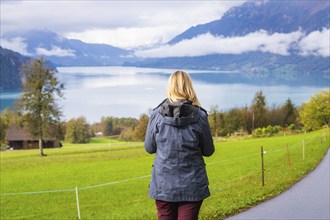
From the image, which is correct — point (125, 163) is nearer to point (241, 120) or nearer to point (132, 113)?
point (241, 120)

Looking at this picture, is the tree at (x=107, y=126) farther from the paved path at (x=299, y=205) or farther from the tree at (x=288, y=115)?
the paved path at (x=299, y=205)

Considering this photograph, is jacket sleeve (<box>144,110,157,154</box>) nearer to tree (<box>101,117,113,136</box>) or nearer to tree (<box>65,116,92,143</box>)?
tree (<box>65,116,92,143</box>)

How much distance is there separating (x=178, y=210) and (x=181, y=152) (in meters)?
0.67

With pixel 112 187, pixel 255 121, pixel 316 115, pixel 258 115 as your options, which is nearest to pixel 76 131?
A: pixel 255 121

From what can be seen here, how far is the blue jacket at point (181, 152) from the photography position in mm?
4938

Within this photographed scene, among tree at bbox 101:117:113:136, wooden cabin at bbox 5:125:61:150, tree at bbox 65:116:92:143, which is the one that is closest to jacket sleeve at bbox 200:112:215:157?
wooden cabin at bbox 5:125:61:150

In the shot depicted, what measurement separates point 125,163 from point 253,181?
23.5m

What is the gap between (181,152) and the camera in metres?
4.99

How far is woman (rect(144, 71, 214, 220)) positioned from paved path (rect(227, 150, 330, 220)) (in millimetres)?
4844

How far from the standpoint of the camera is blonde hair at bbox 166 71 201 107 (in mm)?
5023

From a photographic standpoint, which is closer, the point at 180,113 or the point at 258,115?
the point at 180,113

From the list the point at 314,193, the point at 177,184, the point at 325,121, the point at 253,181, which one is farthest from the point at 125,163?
the point at 325,121

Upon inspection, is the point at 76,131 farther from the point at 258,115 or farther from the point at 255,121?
the point at 258,115

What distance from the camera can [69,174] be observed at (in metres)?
31.7
